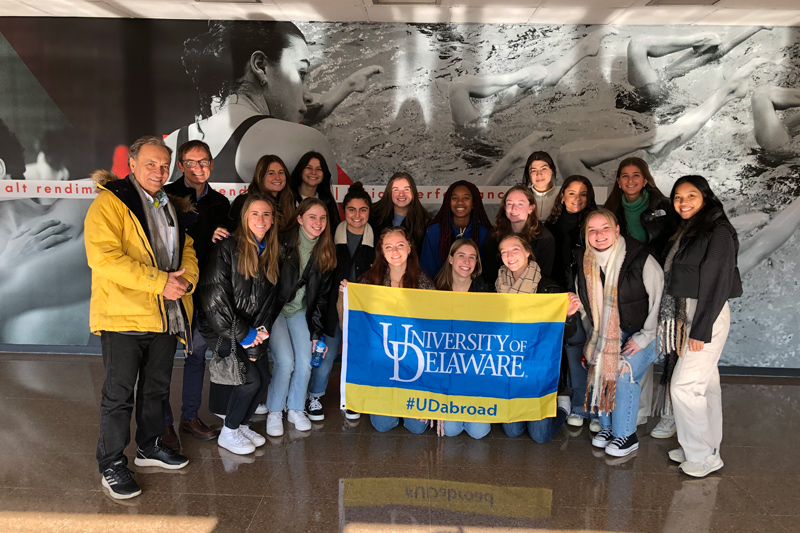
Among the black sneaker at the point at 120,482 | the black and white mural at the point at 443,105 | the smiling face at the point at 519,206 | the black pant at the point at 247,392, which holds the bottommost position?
the black sneaker at the point at 120,482

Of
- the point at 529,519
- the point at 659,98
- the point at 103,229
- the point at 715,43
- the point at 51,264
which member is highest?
the point at 715,43

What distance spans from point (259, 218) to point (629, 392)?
241 centimetres

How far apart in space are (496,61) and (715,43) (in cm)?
188

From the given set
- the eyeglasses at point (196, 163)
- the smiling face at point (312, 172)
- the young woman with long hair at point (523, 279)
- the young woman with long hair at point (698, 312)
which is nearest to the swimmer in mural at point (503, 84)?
the smiling face at point (312, 172)

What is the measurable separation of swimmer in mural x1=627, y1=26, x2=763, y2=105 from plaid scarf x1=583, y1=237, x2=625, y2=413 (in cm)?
237

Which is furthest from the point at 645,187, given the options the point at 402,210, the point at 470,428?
the point at 470,428

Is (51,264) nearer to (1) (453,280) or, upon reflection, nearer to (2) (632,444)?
(1) (453,280)

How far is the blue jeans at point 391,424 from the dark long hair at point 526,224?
1286 millimetres

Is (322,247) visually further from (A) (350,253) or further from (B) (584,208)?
(B) (584,208)

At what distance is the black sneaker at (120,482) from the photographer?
2844 mm

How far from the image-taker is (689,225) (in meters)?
3.19

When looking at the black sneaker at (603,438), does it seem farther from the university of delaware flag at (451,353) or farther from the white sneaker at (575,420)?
the university of delaware flag at (451,353)

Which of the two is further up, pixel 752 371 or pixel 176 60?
pixel 176 60

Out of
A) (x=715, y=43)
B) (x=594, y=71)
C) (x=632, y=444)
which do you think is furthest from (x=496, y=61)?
(x=632, y=444)
